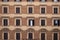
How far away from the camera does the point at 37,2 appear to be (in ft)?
145

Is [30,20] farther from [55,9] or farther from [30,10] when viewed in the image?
[55,9]

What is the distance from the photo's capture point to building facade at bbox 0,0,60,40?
145ft

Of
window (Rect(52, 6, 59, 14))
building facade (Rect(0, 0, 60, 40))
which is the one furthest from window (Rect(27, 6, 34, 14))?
window (Rect(52, 6, 59, 14))

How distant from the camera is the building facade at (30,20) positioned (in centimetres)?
4416

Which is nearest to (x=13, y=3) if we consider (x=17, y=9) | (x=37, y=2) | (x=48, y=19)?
(x=17, y=9)

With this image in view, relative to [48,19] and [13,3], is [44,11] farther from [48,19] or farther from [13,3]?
[13,3]

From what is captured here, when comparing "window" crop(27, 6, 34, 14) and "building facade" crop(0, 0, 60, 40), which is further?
"window" crop(27, 6, 34, 14)

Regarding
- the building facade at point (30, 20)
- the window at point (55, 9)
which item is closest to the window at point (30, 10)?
the building facade at point (30, 20)

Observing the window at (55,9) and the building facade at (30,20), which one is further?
the window at (55,9)

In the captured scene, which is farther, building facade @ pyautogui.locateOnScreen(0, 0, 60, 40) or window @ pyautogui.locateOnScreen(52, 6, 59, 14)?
window @ pyautogui.locateOnScreen(52, 6, 59, 14)

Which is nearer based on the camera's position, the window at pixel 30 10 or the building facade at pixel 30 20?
the building facade at pixel 30 20

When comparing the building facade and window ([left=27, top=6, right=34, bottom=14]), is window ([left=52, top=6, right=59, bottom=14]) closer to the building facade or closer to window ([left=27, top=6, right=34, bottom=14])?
the building facade

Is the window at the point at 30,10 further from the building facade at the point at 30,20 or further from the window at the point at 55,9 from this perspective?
the window at the point at 55,9

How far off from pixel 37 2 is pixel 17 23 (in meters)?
5.45
